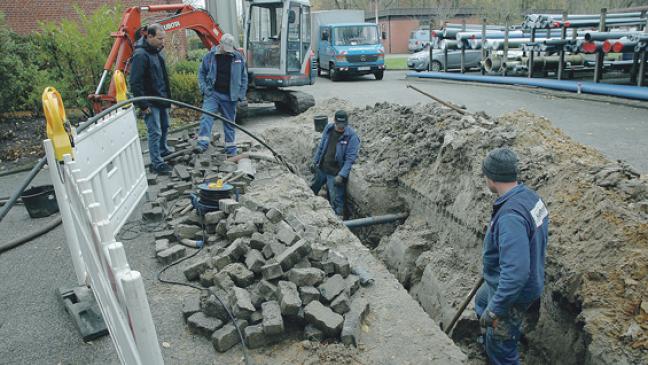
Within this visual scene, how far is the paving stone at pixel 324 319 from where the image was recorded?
365 cm

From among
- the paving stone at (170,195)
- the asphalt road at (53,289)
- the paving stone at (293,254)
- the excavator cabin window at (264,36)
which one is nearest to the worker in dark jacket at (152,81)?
the paving stone at (170,195)

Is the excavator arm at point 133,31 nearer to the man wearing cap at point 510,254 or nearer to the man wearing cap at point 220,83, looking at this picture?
the man wearing cap at point 220,83

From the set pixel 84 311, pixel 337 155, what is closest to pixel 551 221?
pixel 337 155

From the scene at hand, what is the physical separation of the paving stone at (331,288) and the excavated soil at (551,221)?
142 cm

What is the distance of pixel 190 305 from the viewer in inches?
162

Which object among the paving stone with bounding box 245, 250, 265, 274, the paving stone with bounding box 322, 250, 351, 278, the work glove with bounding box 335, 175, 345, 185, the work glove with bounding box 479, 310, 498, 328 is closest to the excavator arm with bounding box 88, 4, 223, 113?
the work glove with bounding box 335, 175, 345, 185

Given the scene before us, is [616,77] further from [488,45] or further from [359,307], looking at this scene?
[359,307]

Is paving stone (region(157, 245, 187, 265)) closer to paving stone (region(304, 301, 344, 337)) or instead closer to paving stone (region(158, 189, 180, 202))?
paving stone (region(158, 189, 180, 202))

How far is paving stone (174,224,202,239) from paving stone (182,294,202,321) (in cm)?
122

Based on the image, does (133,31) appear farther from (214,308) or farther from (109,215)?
(214,308)

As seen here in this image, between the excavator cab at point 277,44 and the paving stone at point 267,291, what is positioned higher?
the excavator cab at point 277,44

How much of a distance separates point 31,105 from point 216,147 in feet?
22.2

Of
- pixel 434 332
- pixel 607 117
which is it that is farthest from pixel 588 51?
pixel 434 332

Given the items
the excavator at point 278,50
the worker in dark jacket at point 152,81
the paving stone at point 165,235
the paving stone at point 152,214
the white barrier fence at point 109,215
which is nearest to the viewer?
the white barrier fence at point 109,215
